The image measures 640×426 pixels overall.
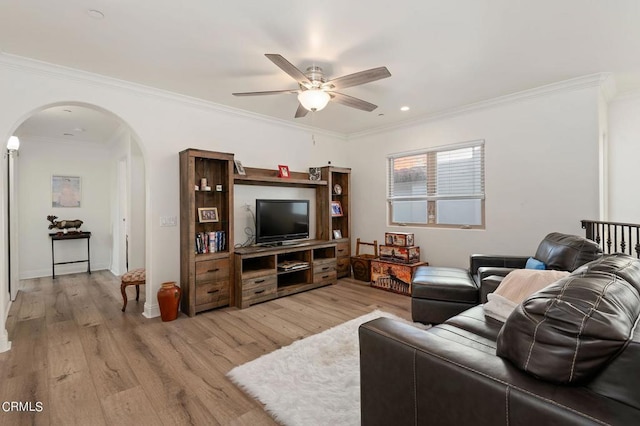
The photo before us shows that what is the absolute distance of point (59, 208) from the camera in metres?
5.70

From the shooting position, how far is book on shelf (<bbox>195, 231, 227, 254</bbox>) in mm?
3695

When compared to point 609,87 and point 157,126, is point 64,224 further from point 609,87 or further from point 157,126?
point 609,87

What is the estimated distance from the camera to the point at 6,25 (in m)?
2.25

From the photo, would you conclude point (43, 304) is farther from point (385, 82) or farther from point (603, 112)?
point (603, 112)

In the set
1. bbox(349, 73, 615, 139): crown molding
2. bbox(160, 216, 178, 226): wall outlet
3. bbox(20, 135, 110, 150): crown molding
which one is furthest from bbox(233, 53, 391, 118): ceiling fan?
bbox(20, 135, 110, 150): crown molding

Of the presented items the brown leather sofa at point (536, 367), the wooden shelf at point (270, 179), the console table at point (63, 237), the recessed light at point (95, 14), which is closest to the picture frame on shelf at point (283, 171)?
the wooden shelf at point (270, 179)

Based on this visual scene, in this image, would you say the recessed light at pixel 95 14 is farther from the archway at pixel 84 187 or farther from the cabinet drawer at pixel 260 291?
the cabinet drawer at pixel 260 291

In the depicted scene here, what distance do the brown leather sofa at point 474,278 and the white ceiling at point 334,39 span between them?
1.72m

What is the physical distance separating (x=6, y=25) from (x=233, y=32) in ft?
5.56

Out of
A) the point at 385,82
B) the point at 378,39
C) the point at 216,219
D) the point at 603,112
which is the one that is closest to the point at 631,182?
the point at 603,112

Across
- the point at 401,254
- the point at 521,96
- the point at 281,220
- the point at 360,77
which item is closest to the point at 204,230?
the point at 281,220

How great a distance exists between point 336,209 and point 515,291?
363 centimetres

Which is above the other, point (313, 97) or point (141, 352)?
point (313, 97)

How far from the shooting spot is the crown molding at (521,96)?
321 centimetres
